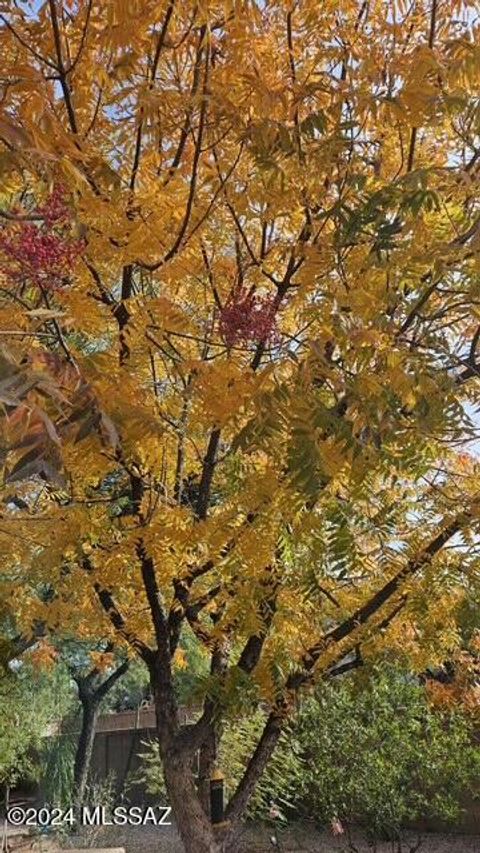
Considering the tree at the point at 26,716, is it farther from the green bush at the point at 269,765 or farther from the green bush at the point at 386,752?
the green bush at the point at 386,752

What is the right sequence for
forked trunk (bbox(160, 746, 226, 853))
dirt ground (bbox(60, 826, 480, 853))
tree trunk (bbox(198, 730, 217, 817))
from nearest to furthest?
forked trunk (bbox(160, 746, 226, 853)), tree trunk (bbox(198, 730, 217, 817)), dirt ground (bbox(60, 826, 480, 853))

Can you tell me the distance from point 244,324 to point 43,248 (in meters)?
0.67

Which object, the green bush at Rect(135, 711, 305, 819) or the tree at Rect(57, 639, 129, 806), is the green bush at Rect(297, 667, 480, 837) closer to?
the green bush at Rect(135, 711, 305, 819)

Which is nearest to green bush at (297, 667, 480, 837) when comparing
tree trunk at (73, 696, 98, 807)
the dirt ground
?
the dirt ground

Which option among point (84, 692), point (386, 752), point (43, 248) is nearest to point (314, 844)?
point (386, 752)

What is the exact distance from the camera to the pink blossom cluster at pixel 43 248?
2172 millimetres

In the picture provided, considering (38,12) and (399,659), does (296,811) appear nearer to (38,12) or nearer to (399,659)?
(399,659)

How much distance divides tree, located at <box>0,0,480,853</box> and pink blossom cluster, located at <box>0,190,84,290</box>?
0.03 feet

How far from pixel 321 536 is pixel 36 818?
1049cm

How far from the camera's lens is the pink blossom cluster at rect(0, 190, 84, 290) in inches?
85.5

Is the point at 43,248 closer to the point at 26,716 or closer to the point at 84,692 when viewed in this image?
the point at 26,716

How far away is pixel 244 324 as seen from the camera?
255cm

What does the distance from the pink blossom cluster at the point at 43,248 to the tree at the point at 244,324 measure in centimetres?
1

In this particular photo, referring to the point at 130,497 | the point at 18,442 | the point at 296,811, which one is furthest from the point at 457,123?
the point at 296,811
